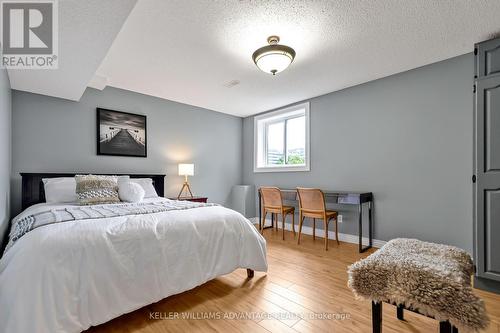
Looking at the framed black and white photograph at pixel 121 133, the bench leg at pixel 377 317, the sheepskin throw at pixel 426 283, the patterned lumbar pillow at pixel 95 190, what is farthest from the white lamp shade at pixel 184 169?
the bench leg at pixel 377 317

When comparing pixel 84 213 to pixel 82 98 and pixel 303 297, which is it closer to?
pixel 303 297

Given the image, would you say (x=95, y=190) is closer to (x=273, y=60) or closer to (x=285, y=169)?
(x=273, y=60)

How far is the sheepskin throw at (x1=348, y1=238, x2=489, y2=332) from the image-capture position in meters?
1.11

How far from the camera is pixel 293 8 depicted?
1920mm

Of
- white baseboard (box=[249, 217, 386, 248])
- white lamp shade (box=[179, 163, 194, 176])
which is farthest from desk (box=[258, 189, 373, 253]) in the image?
white lamp shade (box=[179, 163, 194, 176])

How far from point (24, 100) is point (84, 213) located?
7.25 feet

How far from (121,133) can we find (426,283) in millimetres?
3963

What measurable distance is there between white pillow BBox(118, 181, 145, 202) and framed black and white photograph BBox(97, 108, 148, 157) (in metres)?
0.97

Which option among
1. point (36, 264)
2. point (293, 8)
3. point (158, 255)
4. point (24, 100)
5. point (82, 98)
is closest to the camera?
point (36, 264)

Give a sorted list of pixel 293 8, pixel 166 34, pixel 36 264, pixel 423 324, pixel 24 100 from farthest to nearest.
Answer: pixel 24 100, pixel 166 34, pixel 293 8, pixel 423 324, pixel 36 264

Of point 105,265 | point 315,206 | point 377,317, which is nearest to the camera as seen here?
point 377,317

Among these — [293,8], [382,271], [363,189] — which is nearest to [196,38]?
[293,8]

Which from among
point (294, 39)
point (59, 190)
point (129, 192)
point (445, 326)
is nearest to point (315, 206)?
point (294, 39)

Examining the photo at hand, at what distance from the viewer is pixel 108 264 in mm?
1552
